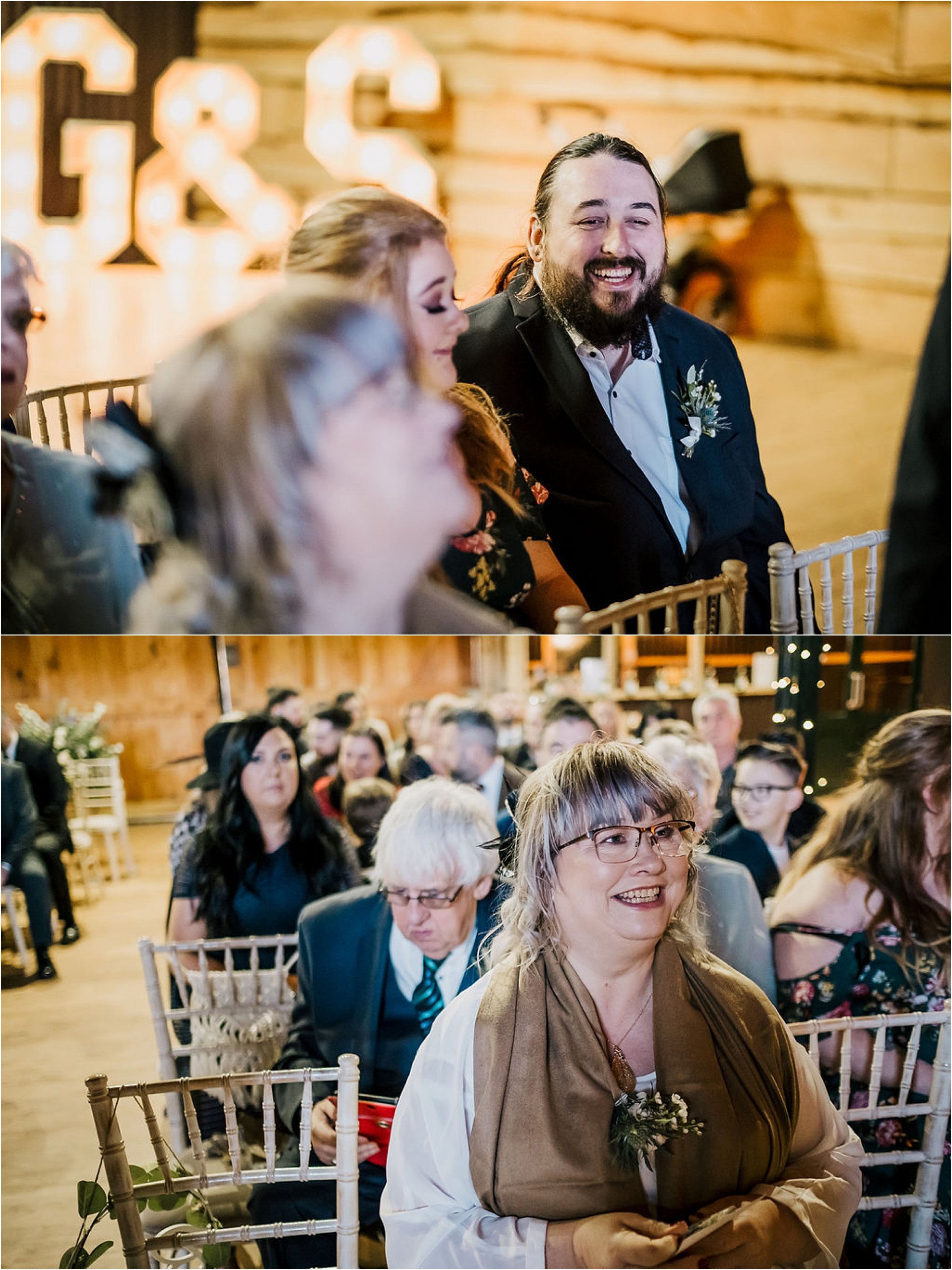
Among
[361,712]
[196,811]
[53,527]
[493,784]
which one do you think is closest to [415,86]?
[53,527]

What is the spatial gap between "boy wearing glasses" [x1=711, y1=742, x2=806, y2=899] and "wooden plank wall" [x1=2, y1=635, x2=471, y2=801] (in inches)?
21.7

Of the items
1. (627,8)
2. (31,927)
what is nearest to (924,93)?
(627,8)

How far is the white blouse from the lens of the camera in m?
1.74

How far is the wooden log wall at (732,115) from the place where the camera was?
1762 mm

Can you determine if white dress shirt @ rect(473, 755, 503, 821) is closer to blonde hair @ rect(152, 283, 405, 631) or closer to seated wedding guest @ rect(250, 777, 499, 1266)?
seated wedding guest @ rect(250, 777, 499, 1266)

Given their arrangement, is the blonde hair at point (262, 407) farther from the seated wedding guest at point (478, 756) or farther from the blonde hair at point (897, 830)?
the blonde hair at point (897, 830)

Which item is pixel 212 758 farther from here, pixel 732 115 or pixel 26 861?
pixel 732 115

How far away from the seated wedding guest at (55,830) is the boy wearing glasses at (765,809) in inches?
46.6

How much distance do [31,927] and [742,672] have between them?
135cm

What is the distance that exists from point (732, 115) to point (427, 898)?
4.77 feet

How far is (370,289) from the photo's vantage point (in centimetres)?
171

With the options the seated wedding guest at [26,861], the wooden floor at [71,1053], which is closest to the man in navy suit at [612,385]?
the wooden floor at [71,1053]

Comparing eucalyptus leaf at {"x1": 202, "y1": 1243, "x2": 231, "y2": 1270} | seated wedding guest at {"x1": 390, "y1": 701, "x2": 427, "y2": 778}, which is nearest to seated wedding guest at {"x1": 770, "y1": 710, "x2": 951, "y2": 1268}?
seated wedding guest at {"x1": 390, "y1": 701, "x2": 427, "y2": 778}

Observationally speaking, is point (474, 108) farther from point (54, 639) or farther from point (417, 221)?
point (54, 639)
